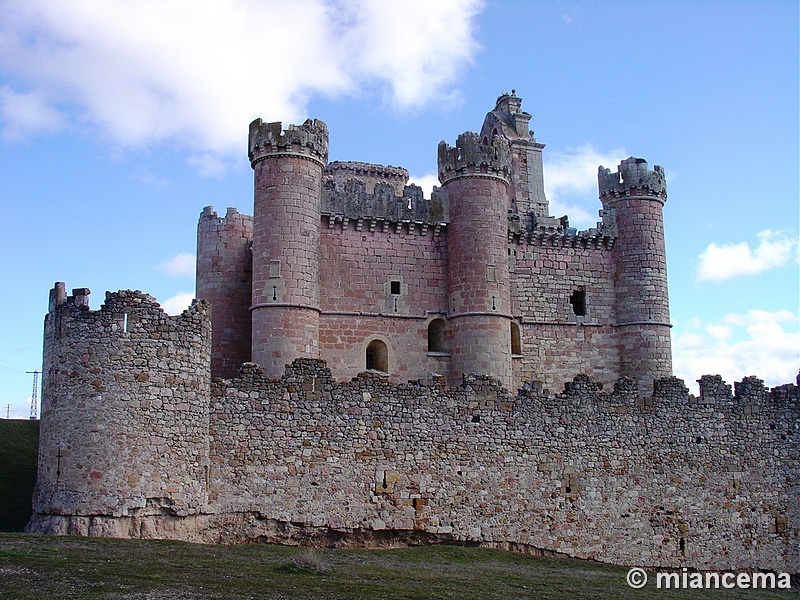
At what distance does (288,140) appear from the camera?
27.3 meters

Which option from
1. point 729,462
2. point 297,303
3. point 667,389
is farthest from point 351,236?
point 729,462

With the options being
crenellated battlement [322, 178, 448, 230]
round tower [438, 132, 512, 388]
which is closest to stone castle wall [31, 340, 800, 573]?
round tower [438, 132, 512, 388]

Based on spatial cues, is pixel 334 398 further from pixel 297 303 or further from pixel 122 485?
pixel 297 303

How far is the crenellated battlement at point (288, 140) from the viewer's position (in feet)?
89.7

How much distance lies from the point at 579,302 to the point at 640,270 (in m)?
2.27

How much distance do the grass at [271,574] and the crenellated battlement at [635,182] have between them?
15806 mm

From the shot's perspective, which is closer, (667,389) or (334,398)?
(334,398)

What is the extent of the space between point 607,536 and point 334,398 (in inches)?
284

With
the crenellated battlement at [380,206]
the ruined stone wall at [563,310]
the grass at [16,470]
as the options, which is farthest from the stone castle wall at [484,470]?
the crenellated battlement at [380,206]

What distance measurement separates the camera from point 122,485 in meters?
17.3

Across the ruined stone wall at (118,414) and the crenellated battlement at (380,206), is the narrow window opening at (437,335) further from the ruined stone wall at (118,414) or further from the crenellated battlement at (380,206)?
the ruined stone wall at (118,414)

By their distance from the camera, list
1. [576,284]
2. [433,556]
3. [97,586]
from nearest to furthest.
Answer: [97,586] → [433,556] → [576,284]

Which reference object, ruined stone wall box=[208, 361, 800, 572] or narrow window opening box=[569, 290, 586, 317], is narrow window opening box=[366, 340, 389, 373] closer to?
narrow window opening box=[569, 290, 586, 317]

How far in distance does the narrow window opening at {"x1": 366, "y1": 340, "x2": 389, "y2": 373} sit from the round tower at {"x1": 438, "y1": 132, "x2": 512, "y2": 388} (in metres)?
2.05
